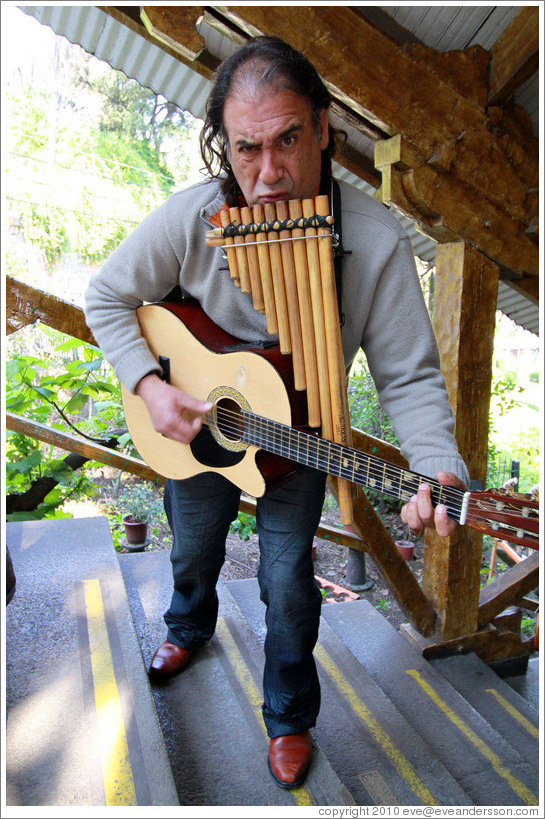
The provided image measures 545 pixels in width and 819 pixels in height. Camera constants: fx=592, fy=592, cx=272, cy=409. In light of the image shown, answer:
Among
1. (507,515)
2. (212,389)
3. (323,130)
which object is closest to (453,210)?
(323,130)

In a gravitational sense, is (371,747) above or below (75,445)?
below

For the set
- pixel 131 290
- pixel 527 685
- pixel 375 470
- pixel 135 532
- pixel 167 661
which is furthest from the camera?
pixel 135 532

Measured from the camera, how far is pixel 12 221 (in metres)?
11.3

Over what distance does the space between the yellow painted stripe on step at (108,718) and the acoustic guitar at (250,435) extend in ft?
2.20

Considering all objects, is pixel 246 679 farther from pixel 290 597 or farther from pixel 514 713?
pixel 514 713

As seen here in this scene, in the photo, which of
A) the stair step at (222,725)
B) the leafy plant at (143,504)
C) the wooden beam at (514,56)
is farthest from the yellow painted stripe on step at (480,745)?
the leafy plant at (143,504)

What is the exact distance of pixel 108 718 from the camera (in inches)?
68.6

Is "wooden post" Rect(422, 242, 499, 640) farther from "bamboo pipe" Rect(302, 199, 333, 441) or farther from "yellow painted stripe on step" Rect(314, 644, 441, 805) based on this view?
"bamboo pipe" Rect(302, 199, 333, 441)

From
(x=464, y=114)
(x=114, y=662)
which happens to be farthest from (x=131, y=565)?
(x=464, y=114)

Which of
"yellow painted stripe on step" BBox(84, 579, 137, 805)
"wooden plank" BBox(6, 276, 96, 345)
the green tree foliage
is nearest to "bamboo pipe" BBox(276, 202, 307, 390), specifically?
"wooden plank" BBox(6, 276, 96, 345)

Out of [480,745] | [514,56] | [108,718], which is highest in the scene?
[514,56]

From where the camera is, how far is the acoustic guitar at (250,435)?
4.57 ft

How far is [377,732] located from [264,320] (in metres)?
1.63

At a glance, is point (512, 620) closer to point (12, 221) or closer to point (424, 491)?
point (424, 491)
